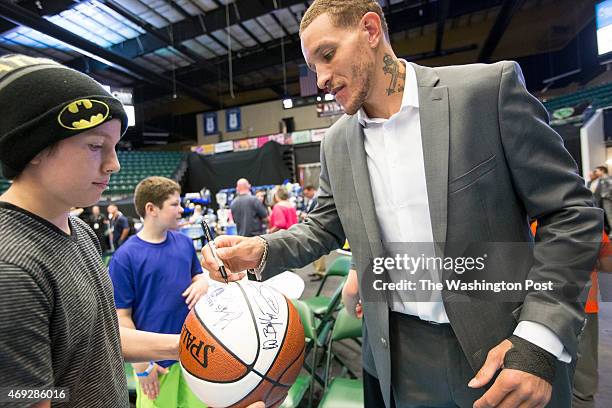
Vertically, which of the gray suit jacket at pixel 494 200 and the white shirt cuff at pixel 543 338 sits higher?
the gray suit jacket at pixel 494 200

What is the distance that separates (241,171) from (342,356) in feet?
46.0

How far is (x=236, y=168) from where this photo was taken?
55.1ft

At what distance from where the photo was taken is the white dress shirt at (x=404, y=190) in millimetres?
1024

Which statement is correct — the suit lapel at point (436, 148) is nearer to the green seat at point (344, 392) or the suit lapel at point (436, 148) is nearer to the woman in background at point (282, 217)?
the green seat at point (344, 392)

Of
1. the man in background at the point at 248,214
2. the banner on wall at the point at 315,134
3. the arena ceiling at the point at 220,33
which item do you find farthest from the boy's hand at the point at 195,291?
the banner on wall at the point at 315,134

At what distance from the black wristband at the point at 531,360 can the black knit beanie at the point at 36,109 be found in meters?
1.06

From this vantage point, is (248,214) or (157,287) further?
(248,214)

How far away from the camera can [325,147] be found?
1.30 metres

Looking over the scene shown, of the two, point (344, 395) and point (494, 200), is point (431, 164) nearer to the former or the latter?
point (494, 200)

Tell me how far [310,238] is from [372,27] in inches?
27.4

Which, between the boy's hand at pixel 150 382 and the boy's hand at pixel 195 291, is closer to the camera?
the boy's hand at pixel 150 382

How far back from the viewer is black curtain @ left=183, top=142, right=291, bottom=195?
16.0m

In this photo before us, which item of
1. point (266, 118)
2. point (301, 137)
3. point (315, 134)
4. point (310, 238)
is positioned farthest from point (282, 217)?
point (266, 118)

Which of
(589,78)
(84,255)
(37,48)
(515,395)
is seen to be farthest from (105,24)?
(589,78)
